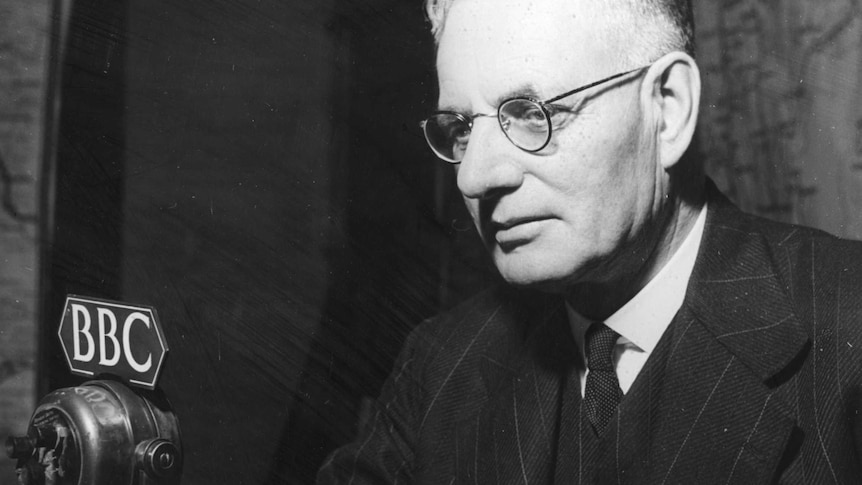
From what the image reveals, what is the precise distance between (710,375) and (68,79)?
1213mm

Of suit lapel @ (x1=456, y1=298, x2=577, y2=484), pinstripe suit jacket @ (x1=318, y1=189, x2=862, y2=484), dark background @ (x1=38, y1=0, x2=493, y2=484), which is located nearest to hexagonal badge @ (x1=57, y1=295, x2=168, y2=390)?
dark background @ (x1=38, y1=0, x2=493, y2=484)

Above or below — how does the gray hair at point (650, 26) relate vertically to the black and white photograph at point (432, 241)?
above

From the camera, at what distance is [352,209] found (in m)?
1.45

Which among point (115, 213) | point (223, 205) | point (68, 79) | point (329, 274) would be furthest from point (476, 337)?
point (68, 79)

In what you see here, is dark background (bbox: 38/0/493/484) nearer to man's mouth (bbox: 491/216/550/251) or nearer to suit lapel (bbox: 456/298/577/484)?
suit lapel (bbox: 456/298/577/484)

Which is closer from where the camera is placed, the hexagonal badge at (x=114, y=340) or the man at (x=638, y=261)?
the man at (x=638, y=261)

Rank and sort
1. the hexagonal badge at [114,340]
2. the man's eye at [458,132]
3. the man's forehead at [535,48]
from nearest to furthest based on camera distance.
Answer: the man's forehead at [535,48]
the man's eye at [458,132]
the hexagonal badge at [114,340]

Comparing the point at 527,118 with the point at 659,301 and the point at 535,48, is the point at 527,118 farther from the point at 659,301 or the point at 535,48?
the point at 659,301

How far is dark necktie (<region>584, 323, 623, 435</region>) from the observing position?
4.02 ft

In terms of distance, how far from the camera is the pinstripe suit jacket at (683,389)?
1.07 meters

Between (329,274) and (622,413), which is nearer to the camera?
(622,413)

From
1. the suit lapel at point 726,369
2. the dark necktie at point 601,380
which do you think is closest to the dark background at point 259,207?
the dark necktie at point 601,380

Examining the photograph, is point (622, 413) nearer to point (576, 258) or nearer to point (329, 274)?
point (576, 258)

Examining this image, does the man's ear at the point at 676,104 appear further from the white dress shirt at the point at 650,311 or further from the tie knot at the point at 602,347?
the tie knot at the point at 602,347
